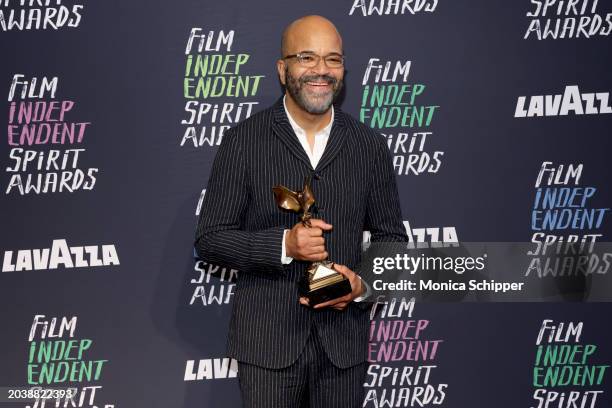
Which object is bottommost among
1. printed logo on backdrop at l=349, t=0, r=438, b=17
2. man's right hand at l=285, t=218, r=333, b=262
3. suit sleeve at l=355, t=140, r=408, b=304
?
man's right hand at l=285, t=218, r=333, b=262

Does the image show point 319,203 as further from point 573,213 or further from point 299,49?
point 573,213

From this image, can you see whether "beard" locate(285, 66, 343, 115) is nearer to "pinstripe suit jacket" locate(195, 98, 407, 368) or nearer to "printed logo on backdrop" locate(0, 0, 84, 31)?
"pinstripe suit jacket" locate(195, 98, 407, 368)

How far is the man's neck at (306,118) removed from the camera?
2389mm

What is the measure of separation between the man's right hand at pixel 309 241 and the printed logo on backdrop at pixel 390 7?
1357mm

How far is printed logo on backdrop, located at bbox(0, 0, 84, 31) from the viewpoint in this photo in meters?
3.07

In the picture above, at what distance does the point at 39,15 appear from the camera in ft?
10.1

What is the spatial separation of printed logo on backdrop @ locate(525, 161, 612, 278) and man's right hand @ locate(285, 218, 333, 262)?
1.45 meters

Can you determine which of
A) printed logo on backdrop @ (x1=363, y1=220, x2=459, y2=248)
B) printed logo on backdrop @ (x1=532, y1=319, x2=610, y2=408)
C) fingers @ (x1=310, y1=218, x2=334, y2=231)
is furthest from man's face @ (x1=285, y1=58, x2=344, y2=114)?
printed logo on backdrop @ (x1=532, y1=319, x2=610, y2=408)

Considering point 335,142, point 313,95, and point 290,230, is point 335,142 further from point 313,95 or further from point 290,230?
point 290,230

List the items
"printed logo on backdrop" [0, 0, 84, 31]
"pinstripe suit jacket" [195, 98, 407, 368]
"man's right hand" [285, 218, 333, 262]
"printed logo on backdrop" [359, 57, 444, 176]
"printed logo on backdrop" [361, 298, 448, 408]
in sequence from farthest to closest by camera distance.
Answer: "printed logo on backdrop" [361, 298, 448, 408] → "printed logo on backdrop" [359, 57, 444, 176] → "printed logo on backdrop" [0, 0, 84, 31] → "pinstripe suit jacket" [195, 98, 407, 368] → "man's right hand" [285, 218, 333, 262]

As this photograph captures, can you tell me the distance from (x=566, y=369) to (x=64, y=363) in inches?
90.8

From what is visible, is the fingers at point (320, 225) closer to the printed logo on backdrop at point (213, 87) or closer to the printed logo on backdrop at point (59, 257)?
the printed logo on backdrop at point (213, 87)

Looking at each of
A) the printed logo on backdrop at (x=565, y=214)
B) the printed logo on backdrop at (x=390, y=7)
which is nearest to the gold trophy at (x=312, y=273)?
the printed logo on backdrop at (x=390, y=7)

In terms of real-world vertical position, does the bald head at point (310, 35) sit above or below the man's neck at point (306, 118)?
above
